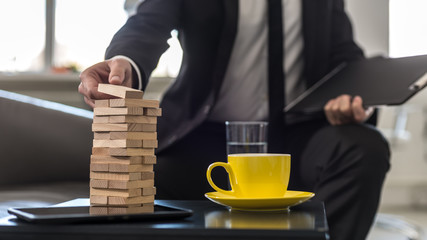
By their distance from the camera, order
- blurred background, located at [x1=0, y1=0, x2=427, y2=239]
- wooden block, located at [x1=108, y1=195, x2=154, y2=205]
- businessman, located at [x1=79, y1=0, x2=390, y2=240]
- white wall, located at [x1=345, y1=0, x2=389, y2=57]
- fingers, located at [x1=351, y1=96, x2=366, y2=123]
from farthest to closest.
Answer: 1. white wall, located at [x1=345, y1=0, x2=389, y2=57]
2. blurred background, located at [x1=0, y1=0, x2=427, y2=239]
3. businessman, located at [x1=79, y1=0, x2=390, y2=240]
4. fingers, located at [x1=351, y1=96, x2=366, y2=123]
5. wooden block, located at [x1=108, y1=195, x2=154, y2=205]

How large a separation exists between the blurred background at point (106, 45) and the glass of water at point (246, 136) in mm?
2194

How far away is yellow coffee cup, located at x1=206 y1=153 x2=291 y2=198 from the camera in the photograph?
2.58ft

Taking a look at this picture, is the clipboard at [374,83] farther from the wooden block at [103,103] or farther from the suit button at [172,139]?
the wooden block at [103,103]

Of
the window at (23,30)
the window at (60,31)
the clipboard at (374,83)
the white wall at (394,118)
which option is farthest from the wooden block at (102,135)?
the white wall at (394,118)

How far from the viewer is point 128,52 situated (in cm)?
128

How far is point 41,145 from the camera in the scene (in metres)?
1.63

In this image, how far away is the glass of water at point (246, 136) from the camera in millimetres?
1251

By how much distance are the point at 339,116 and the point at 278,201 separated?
0.78 m

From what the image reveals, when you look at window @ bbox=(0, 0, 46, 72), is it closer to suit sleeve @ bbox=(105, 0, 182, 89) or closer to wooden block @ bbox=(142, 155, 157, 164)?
suit sleeve @ bbox=(105, 0, 182, 89)

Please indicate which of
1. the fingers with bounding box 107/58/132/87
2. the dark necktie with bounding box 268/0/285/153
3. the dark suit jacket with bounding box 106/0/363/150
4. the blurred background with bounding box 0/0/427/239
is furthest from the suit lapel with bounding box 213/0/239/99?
the blurred background with bounding box 0/0/427/239

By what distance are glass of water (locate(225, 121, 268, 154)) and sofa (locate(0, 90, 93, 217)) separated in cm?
49

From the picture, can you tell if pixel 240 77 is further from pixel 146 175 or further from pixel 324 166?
pixel 146 175

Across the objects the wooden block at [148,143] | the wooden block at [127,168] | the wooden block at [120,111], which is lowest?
the wooden block at [127,168]

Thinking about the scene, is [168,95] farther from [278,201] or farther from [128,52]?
[278,201]
